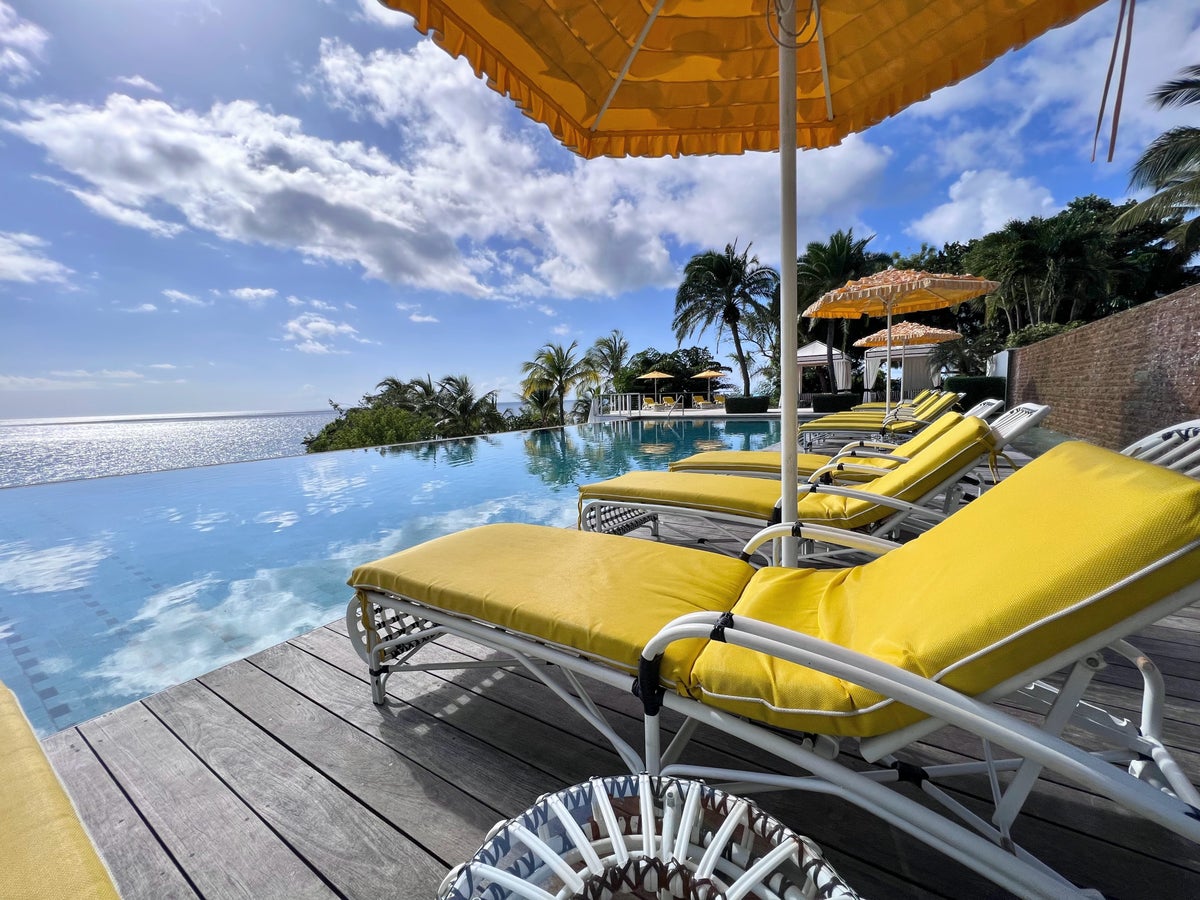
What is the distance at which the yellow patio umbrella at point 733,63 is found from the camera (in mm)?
1665

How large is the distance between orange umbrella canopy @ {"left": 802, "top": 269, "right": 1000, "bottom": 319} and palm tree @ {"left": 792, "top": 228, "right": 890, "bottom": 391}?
13306mm

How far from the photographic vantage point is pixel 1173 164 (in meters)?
13.9

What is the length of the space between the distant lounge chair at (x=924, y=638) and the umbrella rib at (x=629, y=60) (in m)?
1.94

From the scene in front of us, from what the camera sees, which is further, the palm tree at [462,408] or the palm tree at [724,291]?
the palm tree at [724,291]

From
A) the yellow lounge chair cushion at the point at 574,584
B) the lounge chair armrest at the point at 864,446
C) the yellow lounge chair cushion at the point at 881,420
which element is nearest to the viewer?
the yellow lounge chair cushion at the point at 574,584

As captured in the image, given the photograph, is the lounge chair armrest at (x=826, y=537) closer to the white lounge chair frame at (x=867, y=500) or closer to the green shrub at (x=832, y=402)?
the white lounge chair frame at (x=867, y=500)

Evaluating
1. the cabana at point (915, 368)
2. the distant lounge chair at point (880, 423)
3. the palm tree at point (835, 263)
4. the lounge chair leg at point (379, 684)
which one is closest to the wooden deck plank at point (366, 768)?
the lounge chair leg at point (379, 684)

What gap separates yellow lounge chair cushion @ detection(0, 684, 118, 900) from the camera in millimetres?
660

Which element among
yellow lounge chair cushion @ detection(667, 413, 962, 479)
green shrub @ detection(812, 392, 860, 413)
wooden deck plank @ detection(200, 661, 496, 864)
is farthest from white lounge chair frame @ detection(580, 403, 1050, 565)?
green shrub @ detection(812, 392, 860, 413)

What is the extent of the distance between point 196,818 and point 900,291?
20.2 ft

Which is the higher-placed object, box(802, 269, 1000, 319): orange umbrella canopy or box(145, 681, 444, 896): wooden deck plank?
box(802, 269, 1000, 319): orange umbrella canopy

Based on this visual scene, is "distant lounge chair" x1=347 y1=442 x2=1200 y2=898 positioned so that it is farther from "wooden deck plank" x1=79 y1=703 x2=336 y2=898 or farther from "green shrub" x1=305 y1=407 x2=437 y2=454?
"green shrub" x1=305 y1=407 x2=437 y2=454

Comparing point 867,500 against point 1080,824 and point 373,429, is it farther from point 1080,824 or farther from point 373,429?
point 373,429

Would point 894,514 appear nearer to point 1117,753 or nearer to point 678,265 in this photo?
point 1117,753
